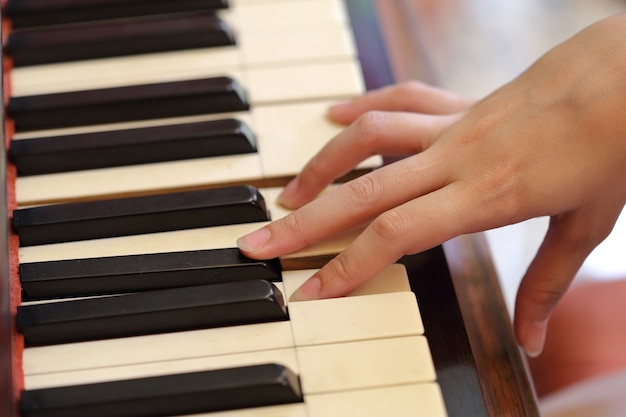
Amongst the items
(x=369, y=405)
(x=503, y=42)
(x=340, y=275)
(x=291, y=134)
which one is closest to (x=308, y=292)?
(x=340, y=275)

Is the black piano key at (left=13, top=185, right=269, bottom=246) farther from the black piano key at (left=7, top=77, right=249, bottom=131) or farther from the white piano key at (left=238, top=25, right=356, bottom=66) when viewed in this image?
the white piano key at (left=238, top=25, right=356, bottom=66)

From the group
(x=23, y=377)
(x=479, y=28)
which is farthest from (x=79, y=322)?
(x=479, y=28)

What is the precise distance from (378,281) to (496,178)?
0.56ft

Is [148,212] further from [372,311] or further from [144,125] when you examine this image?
[372,311]

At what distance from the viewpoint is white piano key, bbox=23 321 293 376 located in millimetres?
818

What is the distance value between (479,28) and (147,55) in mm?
999

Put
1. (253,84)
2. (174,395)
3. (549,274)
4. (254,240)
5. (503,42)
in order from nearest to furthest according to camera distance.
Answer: (174,395)
(254,240)
(549,274)
(253,84)
(503,42)

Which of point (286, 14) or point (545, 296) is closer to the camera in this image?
point (545, 296)

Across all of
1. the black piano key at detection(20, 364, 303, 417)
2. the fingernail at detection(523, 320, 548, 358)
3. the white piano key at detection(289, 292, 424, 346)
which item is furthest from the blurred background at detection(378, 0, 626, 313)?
the black piano key at detection(20, 364, 303, 417)

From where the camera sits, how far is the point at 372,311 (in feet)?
2.79

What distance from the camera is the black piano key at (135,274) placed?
0.87 metres

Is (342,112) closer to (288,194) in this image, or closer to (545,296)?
(288,194)

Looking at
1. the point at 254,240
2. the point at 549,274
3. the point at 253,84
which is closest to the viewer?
the point at 254,240

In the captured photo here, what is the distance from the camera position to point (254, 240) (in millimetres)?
891
